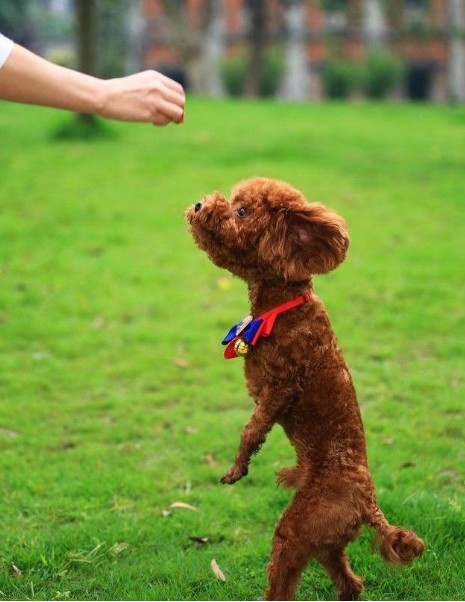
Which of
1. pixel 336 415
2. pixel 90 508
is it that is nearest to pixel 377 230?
pixel 90 508

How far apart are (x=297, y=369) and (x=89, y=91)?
126 cm

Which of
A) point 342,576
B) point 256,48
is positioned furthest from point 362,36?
point 342,576

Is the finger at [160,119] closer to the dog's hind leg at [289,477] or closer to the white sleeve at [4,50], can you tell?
the white sleeve at [4,50]

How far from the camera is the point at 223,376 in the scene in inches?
241

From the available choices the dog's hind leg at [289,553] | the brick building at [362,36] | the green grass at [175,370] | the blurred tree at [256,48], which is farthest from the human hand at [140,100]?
the brick building at [362,36]

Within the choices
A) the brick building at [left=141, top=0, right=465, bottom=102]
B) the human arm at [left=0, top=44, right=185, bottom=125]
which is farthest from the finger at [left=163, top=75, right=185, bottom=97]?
the brick building at [left=141, top=0, right=465, bottom=102]

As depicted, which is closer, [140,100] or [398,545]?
[398,545]

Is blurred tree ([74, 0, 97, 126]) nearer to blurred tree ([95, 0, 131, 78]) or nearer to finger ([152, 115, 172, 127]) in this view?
finger ([152, 115, 172, 127])

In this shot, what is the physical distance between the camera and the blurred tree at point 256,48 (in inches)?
1575

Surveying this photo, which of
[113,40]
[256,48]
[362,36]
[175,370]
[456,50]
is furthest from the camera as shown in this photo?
[456,50]

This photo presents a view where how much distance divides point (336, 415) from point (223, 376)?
10.4 ft

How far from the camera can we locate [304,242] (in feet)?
9.25

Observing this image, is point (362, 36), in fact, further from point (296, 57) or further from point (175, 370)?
point (175, 370)

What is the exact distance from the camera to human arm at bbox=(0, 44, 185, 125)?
311 cm
